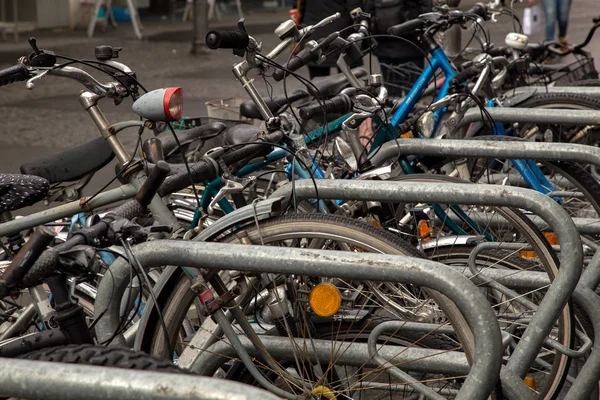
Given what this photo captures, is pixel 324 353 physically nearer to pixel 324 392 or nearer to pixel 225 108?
pixel 324 392

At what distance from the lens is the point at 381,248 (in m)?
2.83

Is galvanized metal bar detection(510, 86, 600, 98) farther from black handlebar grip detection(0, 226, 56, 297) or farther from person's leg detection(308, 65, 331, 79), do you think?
black handlebar grip detection(0, 226, 56, 297)

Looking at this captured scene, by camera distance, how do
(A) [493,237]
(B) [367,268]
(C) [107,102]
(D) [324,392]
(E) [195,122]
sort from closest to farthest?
(B) [367,268] < (D) [324,392] < (A) [493,237] < (E) [195,122] < (C) [107,102]

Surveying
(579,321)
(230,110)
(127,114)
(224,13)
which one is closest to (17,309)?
(579,321)

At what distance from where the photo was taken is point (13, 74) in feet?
11.2

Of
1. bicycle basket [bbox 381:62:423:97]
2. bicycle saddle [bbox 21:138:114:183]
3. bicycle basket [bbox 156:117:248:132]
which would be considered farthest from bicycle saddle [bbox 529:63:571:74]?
bicycle saddle [bbox 21:138:114:183]

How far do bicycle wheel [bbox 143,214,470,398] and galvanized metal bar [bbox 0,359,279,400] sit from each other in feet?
3.71

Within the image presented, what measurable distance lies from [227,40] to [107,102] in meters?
6.55

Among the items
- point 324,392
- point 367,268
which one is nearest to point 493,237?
point 324,392

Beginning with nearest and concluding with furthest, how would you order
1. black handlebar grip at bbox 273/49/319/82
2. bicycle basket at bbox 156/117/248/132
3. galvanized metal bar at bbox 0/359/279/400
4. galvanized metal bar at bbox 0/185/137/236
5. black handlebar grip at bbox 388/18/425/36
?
galvanized metal bar at bbox 0/359/279/400
galvanized metal bar at bbox 0/185/137/236
black handlebar grip at bbox 273/49/319/82
bicycle basket at bbox 156/117/248/132
black handlebar grip at bbox 388/18/425/36

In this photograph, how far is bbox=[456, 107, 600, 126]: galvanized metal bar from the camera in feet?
13.6

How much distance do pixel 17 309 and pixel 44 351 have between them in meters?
1.61

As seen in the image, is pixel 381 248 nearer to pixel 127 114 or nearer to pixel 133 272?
pixel 133 272

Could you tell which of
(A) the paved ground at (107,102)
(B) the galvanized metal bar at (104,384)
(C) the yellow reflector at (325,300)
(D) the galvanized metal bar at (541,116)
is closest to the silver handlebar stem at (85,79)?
(C) the yellow reflector at (325,300)
